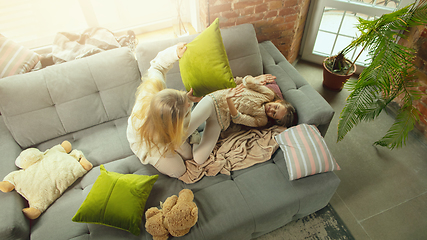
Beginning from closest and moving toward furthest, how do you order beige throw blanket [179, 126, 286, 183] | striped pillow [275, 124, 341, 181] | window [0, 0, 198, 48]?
striped pillow [275, 124, 341, 181]
beige throw blanket [179, 126, 286, 183]
window [0, 0, 198, 48]

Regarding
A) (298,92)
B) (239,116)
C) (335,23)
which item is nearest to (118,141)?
(239,116)

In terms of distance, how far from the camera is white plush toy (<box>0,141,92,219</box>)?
55.4 inches

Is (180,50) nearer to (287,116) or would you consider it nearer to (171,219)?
(287,116)

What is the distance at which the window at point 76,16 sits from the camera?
2.27 meters

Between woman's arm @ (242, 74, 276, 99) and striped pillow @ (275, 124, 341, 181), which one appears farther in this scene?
woman's arm @ (242, 74, 276, 99)

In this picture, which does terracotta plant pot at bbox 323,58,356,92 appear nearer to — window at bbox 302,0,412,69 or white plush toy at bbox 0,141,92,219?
window at bbox 302,0,412,69

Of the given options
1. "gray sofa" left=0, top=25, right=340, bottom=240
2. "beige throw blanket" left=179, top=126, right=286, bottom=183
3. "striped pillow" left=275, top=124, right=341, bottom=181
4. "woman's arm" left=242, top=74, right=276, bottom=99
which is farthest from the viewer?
"woman's arm" left=242, top=74, right=276, bottom=99

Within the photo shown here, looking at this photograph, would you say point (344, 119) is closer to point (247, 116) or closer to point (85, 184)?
point (247, 116)

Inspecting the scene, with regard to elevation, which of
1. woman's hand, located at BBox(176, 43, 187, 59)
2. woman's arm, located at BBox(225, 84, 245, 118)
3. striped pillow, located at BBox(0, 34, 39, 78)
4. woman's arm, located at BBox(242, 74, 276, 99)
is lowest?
woman's arm, located at BBox(242, 74, 276, 99)

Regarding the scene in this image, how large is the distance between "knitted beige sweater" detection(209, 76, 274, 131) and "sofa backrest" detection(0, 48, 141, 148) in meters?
0.81

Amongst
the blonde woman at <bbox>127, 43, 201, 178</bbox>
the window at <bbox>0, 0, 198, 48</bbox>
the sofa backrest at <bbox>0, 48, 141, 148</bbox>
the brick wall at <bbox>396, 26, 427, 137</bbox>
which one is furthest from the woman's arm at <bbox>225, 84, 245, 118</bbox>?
the brick wall at <bbox>396, 26, 427, 137</bbox>

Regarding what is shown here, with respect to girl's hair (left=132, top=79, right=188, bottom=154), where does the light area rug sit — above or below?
below

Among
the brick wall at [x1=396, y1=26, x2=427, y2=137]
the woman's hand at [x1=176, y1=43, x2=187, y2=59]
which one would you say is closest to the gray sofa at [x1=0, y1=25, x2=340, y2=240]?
the woman's hand at [x1=176, y1=43, x2=187, y2=59]

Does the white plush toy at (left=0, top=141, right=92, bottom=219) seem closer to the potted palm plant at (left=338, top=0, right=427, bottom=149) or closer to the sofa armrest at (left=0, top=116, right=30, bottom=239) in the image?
the sofa armrest at (left=0, top=116, right=30, bottom=239)
